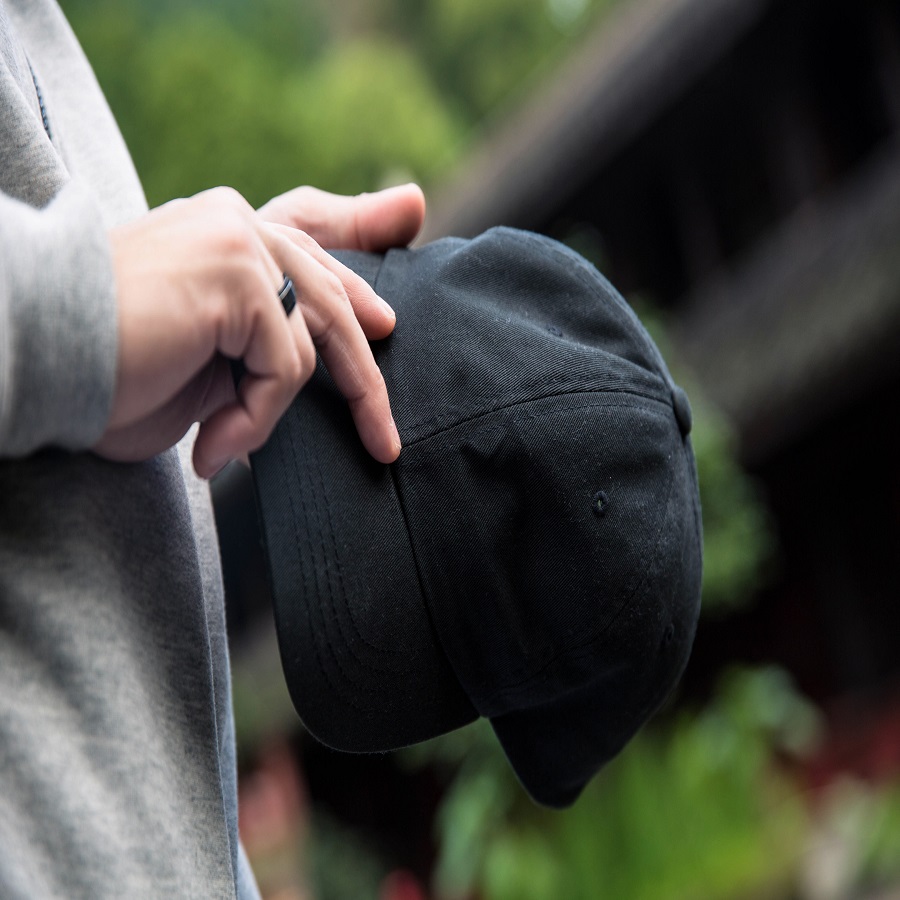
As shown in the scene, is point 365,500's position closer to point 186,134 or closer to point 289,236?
point 289,236

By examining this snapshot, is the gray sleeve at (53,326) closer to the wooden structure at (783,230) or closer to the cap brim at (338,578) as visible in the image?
the cap brim at (338,578)

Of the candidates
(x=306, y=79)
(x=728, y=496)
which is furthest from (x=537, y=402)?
(x=306, y=79)

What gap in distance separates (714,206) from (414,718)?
7.58 metres

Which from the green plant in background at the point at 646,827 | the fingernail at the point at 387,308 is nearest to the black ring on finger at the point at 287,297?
the fingernail at the point at 387,308

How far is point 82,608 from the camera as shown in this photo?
1.77 feet

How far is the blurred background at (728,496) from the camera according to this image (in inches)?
166

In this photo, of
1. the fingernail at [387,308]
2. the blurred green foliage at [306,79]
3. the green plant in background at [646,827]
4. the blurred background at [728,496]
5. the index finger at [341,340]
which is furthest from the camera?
the blurred green foliage at [306,79]

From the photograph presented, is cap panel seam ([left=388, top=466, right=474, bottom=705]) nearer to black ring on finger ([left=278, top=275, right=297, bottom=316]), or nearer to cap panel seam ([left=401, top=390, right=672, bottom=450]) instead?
cap panel seam ([left=401, top=390, right=672, bottom=450])

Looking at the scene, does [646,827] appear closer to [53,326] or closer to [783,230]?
[53,326]

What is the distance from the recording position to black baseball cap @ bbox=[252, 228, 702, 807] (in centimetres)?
68

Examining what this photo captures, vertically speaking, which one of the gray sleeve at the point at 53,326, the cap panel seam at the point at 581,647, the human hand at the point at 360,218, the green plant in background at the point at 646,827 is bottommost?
the green plant in background at the point at 646,827

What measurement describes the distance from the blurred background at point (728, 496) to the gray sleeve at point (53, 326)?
11.9ft

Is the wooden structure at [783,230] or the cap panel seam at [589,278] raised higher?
the cap panel seam at [589,278]

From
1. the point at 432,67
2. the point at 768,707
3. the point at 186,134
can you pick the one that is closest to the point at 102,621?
the point at 768,707
